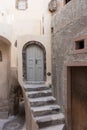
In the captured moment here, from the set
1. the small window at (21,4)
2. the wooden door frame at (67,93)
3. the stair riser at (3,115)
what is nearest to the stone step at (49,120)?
the wooden door frame at (67,93)

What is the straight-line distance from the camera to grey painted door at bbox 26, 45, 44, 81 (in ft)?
34.7

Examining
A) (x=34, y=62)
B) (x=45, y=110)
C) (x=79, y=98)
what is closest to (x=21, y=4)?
(x=34, y=62)

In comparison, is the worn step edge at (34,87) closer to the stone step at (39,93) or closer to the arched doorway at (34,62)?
the stone step at (39,93)

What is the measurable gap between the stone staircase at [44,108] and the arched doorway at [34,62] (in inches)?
36.5

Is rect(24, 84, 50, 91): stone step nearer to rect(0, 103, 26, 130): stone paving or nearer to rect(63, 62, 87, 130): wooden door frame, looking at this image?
rect(63, 62, 87, 130): wooden door frame

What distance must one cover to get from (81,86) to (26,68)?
4494 mm

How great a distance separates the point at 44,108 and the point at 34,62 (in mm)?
3201

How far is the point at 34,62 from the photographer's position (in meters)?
10.7

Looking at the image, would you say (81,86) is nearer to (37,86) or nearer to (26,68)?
(37,86)

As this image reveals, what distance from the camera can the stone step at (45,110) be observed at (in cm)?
784

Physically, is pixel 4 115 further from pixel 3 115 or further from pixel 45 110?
pixel 45 110

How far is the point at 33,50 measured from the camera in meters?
10.7

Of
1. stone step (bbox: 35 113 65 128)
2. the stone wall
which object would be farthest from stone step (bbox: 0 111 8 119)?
stone step (bbox: 35 113 65 128)

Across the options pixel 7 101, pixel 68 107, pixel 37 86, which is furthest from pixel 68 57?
pixel 7 101
